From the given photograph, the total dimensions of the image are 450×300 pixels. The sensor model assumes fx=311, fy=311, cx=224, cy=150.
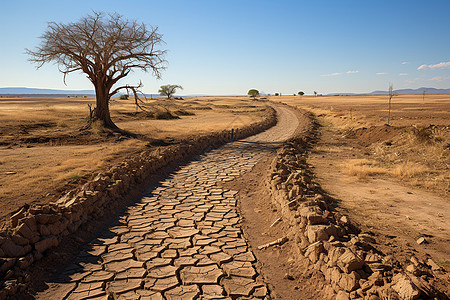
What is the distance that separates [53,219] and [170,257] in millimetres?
1716

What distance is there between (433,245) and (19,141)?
15.5m

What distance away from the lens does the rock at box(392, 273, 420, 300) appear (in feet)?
8.26

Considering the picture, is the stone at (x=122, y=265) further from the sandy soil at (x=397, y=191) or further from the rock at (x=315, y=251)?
the sandy soil at (x=397, y=191)

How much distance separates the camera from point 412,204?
6.10 meters

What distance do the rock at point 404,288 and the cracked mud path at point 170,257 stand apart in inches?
51.7

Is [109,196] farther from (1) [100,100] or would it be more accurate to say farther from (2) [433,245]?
(1) [100,100]

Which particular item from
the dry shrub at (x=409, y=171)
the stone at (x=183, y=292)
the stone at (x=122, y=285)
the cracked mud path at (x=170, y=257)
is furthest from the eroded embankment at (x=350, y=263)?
the dry shrub at (x=409, y=171)

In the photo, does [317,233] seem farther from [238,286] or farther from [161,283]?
[161,283]

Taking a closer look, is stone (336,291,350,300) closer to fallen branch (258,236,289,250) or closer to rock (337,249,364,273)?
rock (337,249,364,273)

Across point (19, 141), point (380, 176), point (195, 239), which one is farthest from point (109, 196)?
point (19, 141)

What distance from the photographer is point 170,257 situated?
4.12 m

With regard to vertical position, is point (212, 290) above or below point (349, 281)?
below

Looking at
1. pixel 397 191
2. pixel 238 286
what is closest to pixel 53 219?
pixel 238 286

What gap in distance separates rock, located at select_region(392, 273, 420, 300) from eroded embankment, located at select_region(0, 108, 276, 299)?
11.9 ft
